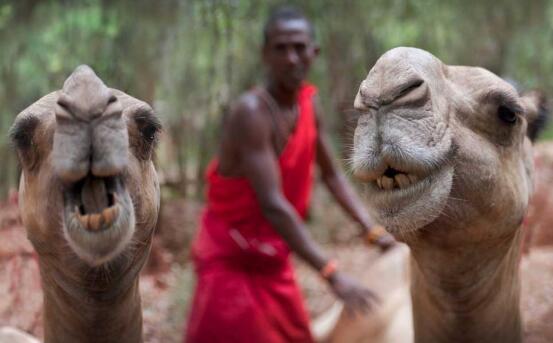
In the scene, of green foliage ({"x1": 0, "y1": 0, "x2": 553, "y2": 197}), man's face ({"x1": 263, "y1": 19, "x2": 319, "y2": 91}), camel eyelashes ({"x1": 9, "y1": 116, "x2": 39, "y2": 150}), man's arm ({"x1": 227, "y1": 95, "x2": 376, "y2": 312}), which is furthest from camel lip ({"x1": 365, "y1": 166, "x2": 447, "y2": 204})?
green foliage ({"x1": 0, "y1": 0, "x2": 553, "y2": 197})

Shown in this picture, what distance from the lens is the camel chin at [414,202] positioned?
102 inches

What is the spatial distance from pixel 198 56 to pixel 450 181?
623cm

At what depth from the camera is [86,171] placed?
2289mm

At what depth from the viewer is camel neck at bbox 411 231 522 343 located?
2.93m

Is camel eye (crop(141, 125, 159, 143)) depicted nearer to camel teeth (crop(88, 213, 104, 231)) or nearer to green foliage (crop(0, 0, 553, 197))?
camel teeth (crop(88, 213, 104, 231))

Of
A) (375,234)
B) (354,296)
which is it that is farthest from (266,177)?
(354,296)

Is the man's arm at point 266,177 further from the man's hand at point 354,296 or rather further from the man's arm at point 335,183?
the man's arm at point 335,183

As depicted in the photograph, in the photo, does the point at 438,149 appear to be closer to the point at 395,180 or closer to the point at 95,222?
the point at 395,180

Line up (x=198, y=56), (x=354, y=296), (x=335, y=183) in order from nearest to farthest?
(x=354, y=296) < (x=335, y=183) < (x=198, y=56)

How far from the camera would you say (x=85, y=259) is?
2.39 m

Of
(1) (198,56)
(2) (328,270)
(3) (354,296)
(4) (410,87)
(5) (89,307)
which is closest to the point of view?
(4) (410,87)

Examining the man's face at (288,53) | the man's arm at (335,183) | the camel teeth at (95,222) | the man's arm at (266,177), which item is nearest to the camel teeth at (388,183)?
the camel teeth at (95,222)

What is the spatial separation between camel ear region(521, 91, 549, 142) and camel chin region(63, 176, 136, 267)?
1.74m

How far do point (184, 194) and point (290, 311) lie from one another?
15.5 feet
